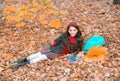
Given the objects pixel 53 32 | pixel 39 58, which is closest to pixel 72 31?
pixel 39 58

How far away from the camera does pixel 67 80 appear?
7.17 m

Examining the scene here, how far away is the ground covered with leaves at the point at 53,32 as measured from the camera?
24.3 ft

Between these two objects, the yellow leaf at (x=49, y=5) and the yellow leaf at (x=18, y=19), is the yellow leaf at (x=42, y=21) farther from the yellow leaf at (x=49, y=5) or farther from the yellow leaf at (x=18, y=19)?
the yellow leaf at (x=49, y=5)

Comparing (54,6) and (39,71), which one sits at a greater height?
(54,6)

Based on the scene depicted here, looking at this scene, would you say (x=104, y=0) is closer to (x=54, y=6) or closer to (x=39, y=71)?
(x=54, y=6)

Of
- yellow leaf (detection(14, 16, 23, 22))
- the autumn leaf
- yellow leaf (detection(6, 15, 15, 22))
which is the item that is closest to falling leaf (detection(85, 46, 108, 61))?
the autumn leaf

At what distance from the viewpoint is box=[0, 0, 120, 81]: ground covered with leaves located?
742cm

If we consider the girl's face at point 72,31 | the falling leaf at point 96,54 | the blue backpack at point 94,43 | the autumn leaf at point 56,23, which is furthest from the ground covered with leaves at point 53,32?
the girl's face at point 72,31

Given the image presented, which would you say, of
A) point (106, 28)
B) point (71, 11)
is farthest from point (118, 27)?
point (71, 11)

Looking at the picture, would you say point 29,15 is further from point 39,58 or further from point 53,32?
point 39,58

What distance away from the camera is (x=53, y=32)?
984 centimetres

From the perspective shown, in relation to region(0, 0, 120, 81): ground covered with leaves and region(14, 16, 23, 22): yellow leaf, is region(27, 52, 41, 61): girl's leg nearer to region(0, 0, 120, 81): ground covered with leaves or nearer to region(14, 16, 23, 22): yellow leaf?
region(0, 0, 120, 81): ground covered with leaves

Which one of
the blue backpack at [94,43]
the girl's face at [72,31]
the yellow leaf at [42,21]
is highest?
the girl's face at [72,31]

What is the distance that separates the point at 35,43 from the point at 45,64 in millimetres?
1499
